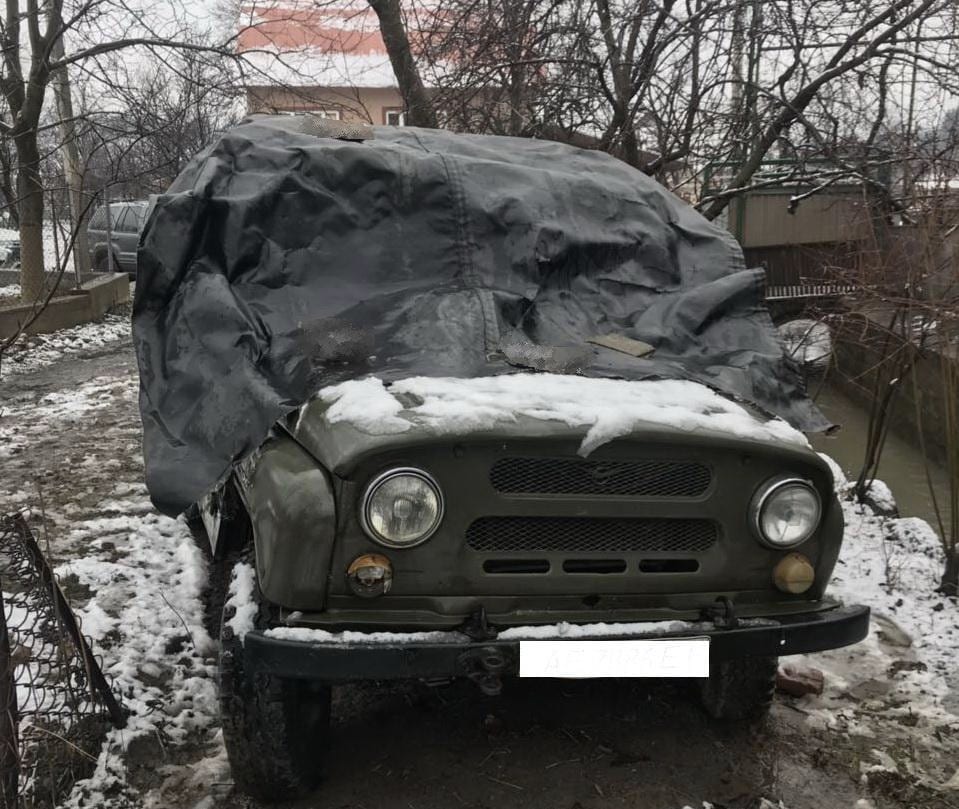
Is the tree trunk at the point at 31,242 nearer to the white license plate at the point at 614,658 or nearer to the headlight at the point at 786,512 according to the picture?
the white license plate at the point at 614,658

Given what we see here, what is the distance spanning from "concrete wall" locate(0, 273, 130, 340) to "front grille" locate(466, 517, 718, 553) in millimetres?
9499

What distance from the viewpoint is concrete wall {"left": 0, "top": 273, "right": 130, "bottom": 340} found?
10.5 metres

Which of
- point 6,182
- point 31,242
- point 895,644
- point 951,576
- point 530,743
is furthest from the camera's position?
point 31,242

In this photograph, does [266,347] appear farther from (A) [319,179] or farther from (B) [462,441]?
(B) [462,441]

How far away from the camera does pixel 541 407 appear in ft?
8.11

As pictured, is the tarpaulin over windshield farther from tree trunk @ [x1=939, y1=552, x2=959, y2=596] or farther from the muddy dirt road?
tree trunk @ [x1=939, y1=552, x2=959, y2=596]

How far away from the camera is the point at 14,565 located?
2.73 meters

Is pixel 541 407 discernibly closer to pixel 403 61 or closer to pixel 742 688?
pixel 742 688

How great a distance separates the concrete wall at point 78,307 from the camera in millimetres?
10454

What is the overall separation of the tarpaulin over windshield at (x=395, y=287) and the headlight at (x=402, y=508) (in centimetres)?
55

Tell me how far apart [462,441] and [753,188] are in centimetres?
601

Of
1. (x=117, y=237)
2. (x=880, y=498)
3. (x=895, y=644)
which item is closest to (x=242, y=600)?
(x=895, y=644)

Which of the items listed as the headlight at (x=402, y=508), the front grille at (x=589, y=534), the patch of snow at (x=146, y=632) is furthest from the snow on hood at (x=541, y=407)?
the patch of snow at (x=146, y=632)

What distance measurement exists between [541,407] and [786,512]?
2.62 feet
